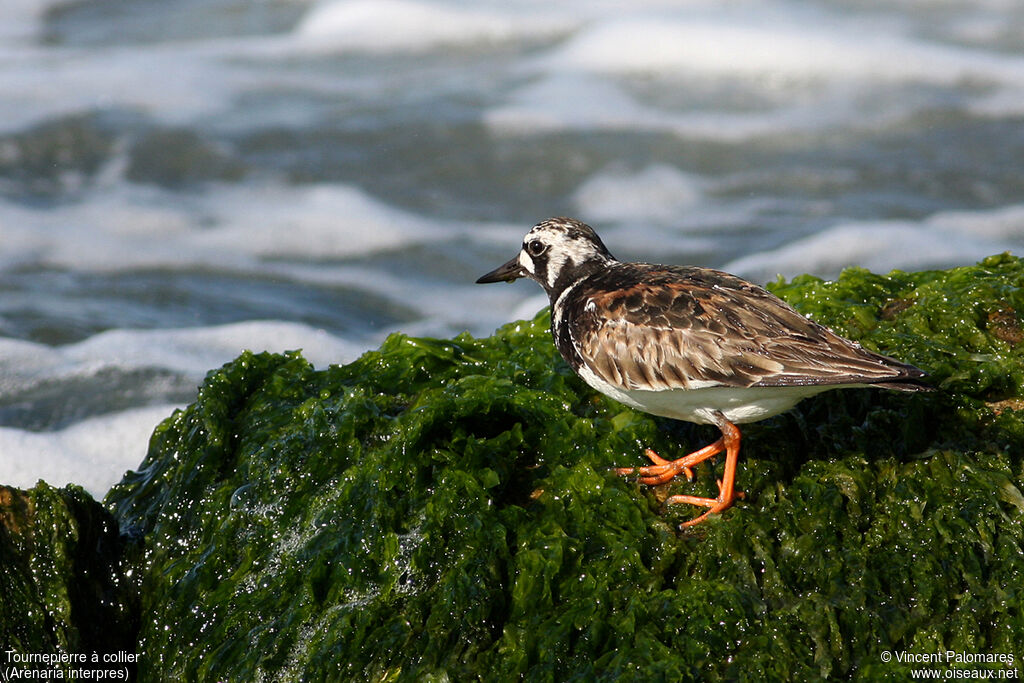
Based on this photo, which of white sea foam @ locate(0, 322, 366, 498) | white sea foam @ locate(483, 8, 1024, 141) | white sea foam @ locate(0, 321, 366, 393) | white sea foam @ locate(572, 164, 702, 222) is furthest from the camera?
white sea foam @ locate(483, 8, 1024, 141)

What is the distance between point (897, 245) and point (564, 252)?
5098 millimetres

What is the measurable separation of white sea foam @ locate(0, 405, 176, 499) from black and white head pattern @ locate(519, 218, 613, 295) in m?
2.62

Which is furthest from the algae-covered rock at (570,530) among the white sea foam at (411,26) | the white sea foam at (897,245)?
the white sea foam at (411,26)

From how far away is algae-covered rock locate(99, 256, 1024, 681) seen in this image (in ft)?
11.2

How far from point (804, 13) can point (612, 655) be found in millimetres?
11213

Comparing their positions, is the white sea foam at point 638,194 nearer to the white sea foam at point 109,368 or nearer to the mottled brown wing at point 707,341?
the white sea foam at point 109,368

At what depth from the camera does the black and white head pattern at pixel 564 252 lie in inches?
186

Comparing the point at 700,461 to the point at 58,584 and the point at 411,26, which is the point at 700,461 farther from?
the point at 411,26

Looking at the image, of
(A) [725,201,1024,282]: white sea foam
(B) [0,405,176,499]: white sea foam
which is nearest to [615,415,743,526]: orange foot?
Answer: (B) [0,405,176,499]: white sea foam

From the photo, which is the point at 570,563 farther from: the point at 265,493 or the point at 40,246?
the point at 40,246

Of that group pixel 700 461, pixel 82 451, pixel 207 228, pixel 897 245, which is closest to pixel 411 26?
pixel 207 228

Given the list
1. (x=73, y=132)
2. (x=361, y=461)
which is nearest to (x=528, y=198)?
(x=73, y=132)

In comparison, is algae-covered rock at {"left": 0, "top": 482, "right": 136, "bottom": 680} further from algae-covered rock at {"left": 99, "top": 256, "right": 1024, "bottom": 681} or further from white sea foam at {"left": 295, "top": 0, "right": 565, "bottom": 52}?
white sea foam at {"left": 295, "top": 0, "right": 565, "bottom": 52}

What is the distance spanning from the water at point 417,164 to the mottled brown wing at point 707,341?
3262 mm
